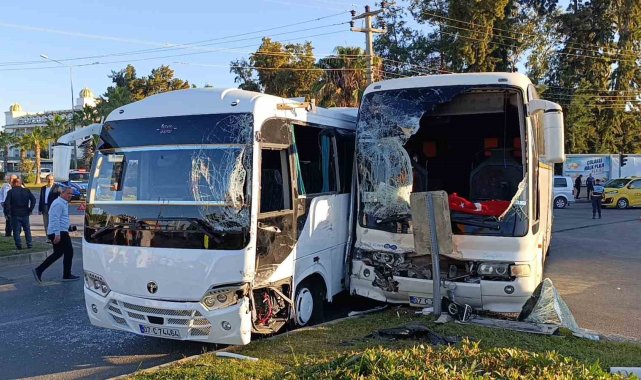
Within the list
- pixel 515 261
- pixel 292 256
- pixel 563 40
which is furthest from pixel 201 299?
pixel 563 40

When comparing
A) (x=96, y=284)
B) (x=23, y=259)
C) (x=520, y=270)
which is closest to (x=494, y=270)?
(x=520, y=270)

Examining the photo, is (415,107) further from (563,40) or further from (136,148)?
(563,40)

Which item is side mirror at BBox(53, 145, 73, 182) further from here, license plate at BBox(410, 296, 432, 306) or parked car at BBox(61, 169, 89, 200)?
parked car at BBox(61, 169, 89, 200)

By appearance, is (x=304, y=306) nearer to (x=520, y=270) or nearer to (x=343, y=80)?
(x=520, y=270)

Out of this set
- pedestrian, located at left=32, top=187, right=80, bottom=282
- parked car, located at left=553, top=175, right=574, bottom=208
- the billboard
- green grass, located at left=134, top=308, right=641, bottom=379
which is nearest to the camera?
green grass, located at left=134, top=308, right=641, bottom=379

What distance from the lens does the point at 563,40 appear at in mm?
43750

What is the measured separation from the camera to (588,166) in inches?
1474

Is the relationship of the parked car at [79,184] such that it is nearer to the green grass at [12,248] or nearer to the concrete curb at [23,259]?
the green grass at [12,248]

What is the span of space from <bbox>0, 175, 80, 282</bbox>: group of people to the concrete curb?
0.65m

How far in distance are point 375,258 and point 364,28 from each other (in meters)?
21.9

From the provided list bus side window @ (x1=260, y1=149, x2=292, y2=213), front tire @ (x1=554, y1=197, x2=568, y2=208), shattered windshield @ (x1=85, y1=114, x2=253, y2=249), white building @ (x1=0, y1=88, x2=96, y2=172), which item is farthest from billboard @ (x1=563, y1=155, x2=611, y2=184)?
white building @ (x1=0, y1=88, x2=96, y2=172)

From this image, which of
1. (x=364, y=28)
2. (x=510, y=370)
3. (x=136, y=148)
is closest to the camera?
(x=510, y=370)

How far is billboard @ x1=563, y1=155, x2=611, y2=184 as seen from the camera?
3697 cm

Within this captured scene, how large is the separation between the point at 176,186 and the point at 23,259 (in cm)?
855
